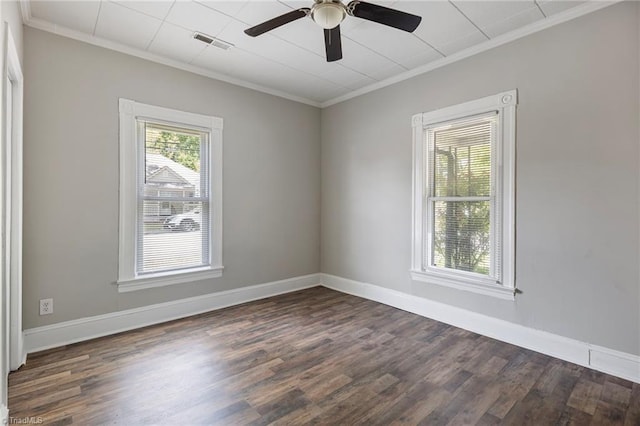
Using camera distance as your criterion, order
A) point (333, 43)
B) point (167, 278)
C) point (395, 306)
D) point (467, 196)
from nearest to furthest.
A: point (333, 43), point (467, 196), point (167, 278), point (395, 306)

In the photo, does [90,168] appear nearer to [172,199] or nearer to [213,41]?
[172,199]

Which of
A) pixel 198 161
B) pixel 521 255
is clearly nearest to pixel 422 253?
pixel 521 255

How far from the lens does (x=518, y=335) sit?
2861 mm

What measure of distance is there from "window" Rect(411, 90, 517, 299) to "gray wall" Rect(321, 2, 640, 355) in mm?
103

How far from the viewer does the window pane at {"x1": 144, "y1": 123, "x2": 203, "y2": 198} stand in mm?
3354

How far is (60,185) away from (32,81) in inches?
34.9

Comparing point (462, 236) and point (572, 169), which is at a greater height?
point (572, 169)

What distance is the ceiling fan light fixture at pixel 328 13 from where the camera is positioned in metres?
2.12

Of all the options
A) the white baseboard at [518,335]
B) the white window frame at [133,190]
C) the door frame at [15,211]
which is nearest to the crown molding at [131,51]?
the white window frame at [133,190]

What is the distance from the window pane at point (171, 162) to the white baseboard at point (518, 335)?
8.39 feet

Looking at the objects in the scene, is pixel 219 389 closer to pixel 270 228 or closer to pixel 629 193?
A: pixel 270 228

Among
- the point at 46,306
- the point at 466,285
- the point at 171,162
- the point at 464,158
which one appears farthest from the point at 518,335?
the point at 46,306

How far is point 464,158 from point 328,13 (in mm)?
2019

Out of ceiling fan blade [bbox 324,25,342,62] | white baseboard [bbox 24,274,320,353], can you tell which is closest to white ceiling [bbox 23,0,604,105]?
ceiling fan blade [bbox 324,25,342,62]
